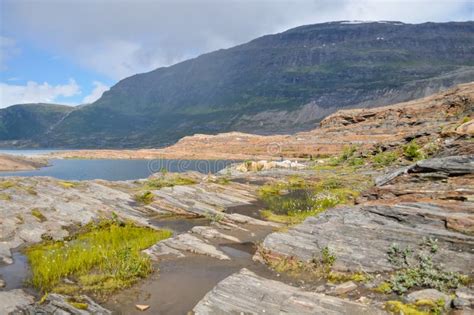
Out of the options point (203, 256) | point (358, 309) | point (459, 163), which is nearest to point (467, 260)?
point (358, 309)

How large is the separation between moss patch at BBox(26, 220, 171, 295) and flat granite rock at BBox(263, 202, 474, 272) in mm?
8350

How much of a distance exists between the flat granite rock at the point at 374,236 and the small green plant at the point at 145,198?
21.3 metres

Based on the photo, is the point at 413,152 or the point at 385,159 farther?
the point at 385,159

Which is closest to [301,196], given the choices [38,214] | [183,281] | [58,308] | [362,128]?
[183,281]

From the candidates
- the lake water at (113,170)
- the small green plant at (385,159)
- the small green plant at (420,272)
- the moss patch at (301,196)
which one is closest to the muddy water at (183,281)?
the small green plant at (420,272)

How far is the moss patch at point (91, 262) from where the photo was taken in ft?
63.4

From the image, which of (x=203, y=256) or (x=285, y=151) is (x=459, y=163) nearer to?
(x=203, y=256)

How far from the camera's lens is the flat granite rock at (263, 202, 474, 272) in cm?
1778

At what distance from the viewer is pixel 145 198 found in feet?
139

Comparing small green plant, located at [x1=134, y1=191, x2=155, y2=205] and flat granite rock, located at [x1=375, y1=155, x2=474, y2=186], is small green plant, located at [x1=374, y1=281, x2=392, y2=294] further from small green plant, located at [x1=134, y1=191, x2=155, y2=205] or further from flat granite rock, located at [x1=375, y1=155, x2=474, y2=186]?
small green plant, located at [x1=134, y1=191, x2=155, y2=205]

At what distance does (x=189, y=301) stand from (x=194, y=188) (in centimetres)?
2812

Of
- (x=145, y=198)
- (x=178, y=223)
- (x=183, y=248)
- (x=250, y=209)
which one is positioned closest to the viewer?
(x=183, y=248)

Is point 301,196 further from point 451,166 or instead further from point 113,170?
point 113,170

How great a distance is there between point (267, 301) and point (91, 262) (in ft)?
38.9
